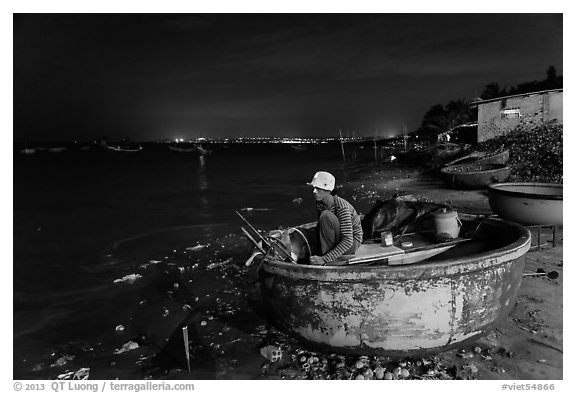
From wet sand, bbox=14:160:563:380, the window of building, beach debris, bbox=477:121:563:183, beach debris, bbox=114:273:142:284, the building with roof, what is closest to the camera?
wet sand, bbox=14:160:563:380

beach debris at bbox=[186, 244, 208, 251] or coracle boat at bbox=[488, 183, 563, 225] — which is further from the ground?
coracle boat at bbox=[488, 183, 563, 225]

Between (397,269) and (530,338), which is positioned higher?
(397,269)

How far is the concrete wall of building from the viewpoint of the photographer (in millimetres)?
21875

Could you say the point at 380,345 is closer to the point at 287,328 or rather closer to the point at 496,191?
the point at 287,328

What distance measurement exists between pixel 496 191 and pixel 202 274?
6.85 m

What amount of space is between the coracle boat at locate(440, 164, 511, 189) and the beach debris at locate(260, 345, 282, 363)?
563 inches

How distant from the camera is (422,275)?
416cm

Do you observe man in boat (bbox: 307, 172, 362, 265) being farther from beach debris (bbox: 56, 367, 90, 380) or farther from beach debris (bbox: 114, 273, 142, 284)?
beach debris (bbox: 114, 273, 142, 284)

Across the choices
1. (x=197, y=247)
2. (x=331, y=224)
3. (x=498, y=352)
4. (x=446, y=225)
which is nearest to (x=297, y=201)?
(x=197, y=247)

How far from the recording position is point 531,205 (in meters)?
8.60

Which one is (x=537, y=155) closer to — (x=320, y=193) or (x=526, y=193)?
(x=526, y=193)

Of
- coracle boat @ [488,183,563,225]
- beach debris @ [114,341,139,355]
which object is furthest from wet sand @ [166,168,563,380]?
coracle boat @ [488,183,563,225]

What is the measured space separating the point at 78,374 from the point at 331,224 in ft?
12.0

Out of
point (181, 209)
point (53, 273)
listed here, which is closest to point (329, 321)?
point (53, 273)
